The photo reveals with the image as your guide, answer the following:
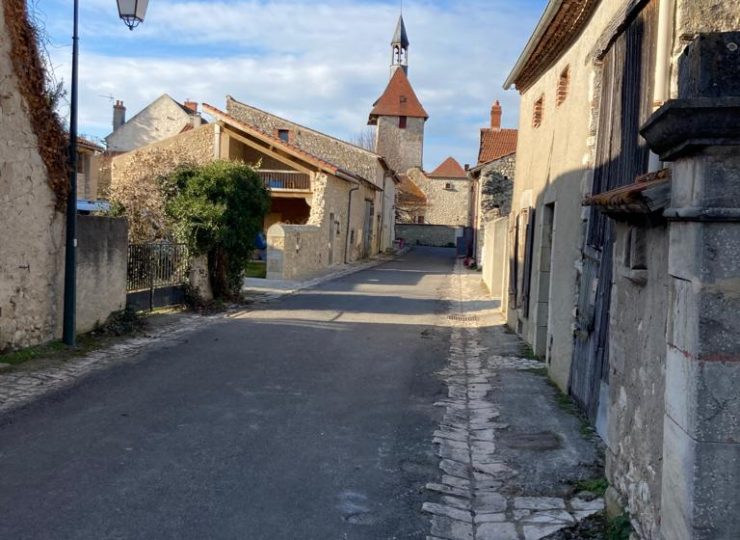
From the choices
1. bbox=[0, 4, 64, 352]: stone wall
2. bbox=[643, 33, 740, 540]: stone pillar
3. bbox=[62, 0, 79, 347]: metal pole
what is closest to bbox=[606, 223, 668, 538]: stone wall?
bbox=[643, 33, 740, 540]: stone pillar

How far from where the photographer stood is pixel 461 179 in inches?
2707

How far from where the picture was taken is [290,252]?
21734 millimetres

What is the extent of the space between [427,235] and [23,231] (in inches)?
2132

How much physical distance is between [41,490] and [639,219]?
3963mm

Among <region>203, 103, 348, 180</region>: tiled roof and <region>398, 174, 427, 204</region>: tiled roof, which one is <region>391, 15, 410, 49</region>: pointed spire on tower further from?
<region>203, 103, 348, 180</region>: tiled roof

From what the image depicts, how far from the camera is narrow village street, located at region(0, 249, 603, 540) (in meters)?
4.00

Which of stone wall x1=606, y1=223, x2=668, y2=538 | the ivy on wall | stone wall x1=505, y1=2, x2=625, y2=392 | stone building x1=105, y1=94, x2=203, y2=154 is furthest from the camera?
stone building x1=105, y1=94, x2=203, y2=154

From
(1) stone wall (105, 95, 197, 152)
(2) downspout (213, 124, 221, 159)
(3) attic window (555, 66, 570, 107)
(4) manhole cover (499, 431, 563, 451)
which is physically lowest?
(4) manhole cover (499, 431, 563, 451)

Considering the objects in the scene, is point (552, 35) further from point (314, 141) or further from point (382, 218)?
point (382, 218)

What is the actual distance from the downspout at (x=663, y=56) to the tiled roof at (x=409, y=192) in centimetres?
6155

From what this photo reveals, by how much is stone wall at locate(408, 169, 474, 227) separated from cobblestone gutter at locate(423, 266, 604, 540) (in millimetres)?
61289

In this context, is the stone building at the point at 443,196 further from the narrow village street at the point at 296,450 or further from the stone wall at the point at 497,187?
the narrow village street at the point at 296,450

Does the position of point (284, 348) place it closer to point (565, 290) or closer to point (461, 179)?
point (565, 290)

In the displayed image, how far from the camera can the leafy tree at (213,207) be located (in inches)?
525
